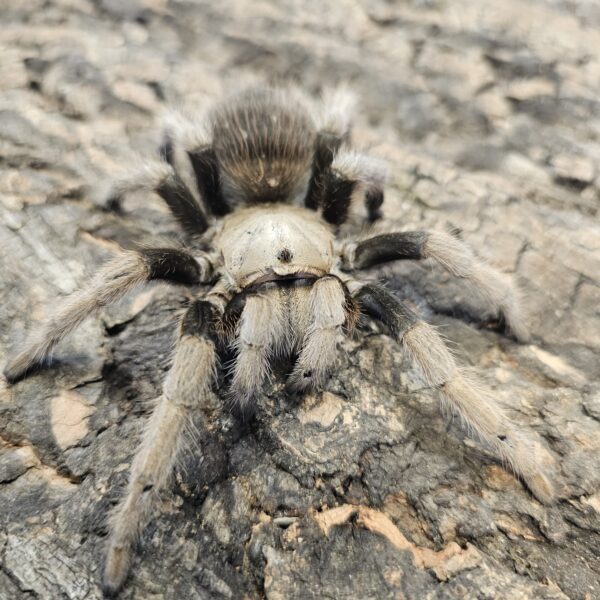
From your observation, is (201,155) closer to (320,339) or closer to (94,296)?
(94,296)

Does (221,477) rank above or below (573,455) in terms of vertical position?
below

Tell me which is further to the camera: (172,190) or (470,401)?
(172,190)

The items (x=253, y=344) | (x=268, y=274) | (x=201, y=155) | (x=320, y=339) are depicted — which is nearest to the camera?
(x=253, y=344)

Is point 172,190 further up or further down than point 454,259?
further down

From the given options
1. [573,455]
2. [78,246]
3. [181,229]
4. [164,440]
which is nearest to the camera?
[164,440]

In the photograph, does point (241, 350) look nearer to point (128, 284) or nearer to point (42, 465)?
point (128, 284)

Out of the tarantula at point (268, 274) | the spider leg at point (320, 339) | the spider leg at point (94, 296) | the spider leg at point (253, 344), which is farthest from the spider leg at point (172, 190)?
the spider leg at point (320, 339)

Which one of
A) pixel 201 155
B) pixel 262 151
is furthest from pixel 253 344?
pixel 262 151

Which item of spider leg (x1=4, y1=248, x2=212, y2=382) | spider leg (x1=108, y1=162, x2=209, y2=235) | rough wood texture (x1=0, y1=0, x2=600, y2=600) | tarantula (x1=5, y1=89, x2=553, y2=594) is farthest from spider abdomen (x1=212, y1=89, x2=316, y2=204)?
spider leg (x1=4, y1=248, x2=212, y2=382)

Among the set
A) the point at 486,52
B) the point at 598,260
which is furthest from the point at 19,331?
the point at 486,52
